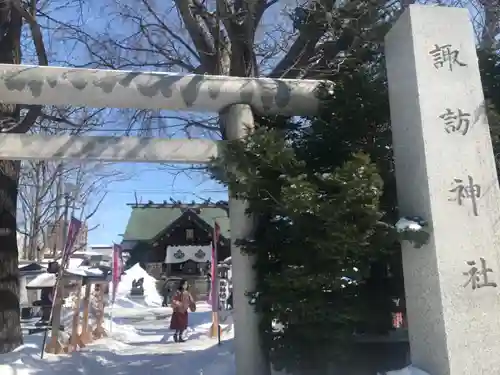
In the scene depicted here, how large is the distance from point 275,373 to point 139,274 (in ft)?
80.5

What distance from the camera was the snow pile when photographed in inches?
1100

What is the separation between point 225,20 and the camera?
8555mm

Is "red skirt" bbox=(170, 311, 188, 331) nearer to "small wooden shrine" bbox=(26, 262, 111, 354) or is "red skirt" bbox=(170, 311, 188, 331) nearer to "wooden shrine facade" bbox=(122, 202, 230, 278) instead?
"small wooden shrine" bbox=(26, 262, 111, 354)

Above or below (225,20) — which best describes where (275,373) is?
below

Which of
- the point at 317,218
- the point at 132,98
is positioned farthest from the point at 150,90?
the point at 317,218

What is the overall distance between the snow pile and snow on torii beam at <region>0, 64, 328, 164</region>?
2180 cm

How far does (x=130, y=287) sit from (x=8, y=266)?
20577mm

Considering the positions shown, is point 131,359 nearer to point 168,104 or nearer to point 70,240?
point 70,240

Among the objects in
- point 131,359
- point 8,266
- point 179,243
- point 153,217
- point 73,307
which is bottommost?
point 131,359

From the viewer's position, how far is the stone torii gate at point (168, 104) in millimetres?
6754

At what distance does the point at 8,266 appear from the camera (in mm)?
9492

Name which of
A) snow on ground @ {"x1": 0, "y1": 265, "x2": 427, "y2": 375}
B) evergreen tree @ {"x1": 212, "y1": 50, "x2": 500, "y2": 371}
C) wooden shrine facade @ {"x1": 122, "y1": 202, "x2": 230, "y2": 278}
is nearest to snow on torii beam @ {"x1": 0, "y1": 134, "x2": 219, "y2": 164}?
evergreen tree @ {"x1": 212, "y1": 50, "x2": 500, "y2": 371}

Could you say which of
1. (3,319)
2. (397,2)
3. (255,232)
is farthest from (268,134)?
(3,319)

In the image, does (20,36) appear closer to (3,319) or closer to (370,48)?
(3,319)
